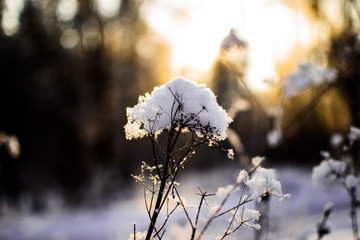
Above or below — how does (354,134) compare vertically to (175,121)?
above

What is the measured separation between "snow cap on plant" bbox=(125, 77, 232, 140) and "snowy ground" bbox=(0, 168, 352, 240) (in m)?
4.51

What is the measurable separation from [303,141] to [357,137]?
1481 centimetres

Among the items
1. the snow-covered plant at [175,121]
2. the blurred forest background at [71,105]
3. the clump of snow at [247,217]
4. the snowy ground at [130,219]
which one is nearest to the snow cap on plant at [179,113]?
the snow-covered plant at [175,121]

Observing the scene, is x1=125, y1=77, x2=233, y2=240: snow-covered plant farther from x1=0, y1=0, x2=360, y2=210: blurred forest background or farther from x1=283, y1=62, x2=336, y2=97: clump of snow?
x1=0, y1=0, x2=360, y2=210: blurred forest background

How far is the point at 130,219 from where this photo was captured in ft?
30.3

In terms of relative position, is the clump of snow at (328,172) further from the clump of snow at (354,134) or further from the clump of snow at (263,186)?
the clump of snow at (263,186)

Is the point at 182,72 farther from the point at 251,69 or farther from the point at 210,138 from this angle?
the point at 210,138

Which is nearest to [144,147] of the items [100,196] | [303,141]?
[100,196]

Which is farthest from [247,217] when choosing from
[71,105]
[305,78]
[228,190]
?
[71,105]

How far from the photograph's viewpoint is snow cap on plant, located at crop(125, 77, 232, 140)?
127 cm

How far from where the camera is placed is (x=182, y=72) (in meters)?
3.50

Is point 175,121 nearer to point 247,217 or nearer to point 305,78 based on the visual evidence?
point 247,217

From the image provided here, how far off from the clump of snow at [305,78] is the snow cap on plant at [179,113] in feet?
7.00

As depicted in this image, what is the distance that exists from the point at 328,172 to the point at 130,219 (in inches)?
314
